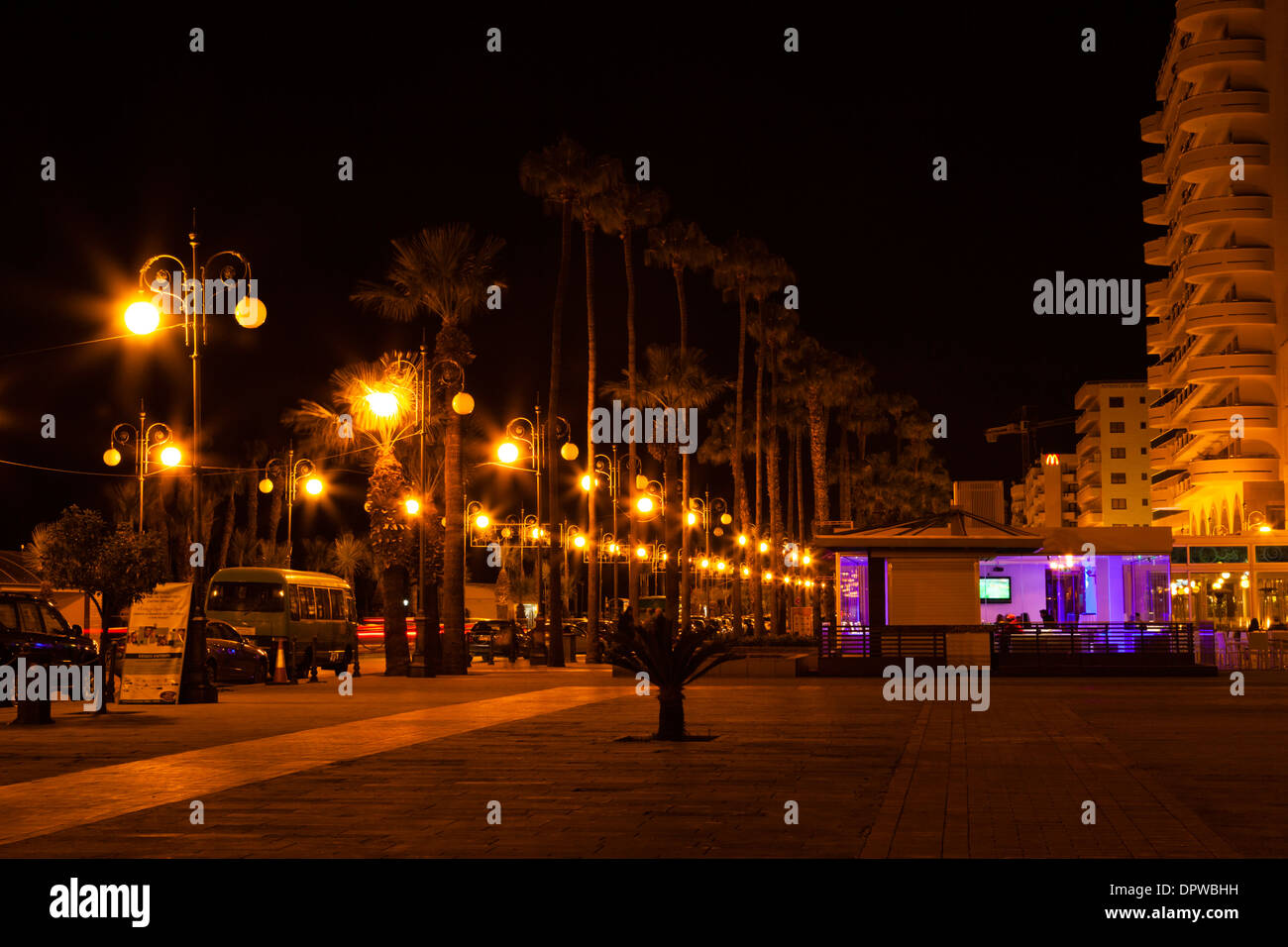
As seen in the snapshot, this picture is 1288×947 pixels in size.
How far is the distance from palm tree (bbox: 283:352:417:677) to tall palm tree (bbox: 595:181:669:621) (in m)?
11.6

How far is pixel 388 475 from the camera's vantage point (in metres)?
37.3

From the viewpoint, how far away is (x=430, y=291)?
3619 cm

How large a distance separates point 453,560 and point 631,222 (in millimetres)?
16956

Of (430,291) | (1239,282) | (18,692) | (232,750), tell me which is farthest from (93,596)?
(1239,282)

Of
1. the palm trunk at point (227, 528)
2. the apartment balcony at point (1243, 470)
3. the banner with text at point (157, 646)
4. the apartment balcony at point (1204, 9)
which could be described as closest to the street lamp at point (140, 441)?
the banner with text at point (157, 646)

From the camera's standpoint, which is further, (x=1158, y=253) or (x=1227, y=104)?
(x=1158, y=253)

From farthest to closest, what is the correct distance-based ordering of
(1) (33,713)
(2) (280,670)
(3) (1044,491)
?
1. (3) (1044,491)
2. (2) (280,670)
3. (1) (33,713)

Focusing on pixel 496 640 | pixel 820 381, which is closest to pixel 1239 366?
pixel 820 381

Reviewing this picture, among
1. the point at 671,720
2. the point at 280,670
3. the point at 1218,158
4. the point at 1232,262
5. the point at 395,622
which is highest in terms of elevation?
the point at 1218,158

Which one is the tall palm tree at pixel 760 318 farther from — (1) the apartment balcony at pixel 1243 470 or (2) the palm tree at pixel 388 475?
(1) the apartment balcony at pixel 1243 470

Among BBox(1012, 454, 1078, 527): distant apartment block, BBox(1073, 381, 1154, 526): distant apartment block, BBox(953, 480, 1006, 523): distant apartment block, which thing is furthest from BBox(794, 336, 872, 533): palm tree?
BBox(1073, 381, 1154, 526): distant apartment block

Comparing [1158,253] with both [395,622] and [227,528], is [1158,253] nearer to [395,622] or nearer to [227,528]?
[227,528]

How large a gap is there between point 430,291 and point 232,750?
21.5 m

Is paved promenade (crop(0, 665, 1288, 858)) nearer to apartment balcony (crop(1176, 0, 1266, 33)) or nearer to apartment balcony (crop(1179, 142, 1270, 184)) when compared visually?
apartment balcony (crop(1179, 142, 1270, 184))
